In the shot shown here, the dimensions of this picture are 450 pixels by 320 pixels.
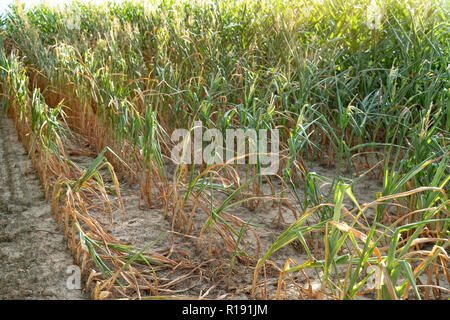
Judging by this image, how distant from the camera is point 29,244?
212 cm

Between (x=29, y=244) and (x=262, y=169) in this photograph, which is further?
(x=262, y=169)

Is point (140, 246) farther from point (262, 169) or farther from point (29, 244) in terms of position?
point (262, 169)

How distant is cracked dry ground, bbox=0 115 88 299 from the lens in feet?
5.89

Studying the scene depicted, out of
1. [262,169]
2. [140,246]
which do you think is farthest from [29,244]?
[262,169]

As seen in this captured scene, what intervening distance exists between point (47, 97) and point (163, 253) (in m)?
2.69

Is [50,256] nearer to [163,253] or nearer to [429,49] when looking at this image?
[163,253]

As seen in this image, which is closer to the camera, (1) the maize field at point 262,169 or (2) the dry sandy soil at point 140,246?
(1) the maize field at point 262,169

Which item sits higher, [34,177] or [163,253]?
[34,177]

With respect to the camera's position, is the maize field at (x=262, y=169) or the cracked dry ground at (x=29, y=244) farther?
the cracked dry ground at (x=29, y=244)

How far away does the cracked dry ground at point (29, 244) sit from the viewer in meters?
1.79

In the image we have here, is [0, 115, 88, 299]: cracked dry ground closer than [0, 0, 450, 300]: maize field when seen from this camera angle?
No

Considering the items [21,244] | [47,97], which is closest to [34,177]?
[21,244]

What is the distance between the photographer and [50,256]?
6.63ft

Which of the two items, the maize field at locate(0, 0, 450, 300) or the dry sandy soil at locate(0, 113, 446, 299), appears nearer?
the maize field at locate(0, 0, 450, 300)
